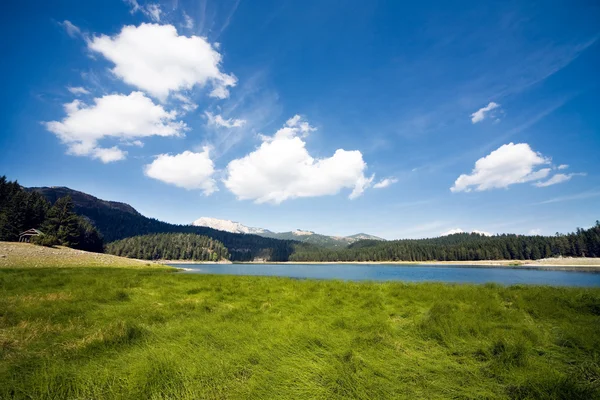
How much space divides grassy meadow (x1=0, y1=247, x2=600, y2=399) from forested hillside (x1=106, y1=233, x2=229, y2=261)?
533 ft

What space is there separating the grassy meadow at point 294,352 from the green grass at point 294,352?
0.02m

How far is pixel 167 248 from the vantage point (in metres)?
167

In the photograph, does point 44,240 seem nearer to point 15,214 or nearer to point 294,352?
point 15,214

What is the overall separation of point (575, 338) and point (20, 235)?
84914 millimetres

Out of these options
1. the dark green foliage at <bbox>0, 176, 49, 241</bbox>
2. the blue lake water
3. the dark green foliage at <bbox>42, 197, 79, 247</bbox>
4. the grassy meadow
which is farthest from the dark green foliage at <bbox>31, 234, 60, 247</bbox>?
the grassy meadow

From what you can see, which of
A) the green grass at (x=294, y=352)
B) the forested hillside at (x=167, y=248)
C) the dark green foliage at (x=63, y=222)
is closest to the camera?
the green grass at (x=294, y=352)

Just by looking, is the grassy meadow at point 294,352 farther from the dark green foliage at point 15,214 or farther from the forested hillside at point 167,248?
the forested hillside at point 167,248

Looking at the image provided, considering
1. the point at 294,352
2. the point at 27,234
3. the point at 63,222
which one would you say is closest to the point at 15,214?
the point at 27,234

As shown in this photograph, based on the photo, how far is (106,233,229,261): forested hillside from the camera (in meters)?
146

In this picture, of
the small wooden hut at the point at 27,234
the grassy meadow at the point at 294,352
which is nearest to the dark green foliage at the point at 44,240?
the small wooden hut at the point at 27,234

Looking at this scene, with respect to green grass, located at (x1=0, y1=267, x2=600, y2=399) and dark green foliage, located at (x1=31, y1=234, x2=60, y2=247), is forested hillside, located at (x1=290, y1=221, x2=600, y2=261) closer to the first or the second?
green grass, located at (x1=0, y1=267, x2=600, y2=399)

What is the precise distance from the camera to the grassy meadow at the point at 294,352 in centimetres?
352

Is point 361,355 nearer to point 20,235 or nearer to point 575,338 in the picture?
point 575,338

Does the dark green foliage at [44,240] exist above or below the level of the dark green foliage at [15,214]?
below
